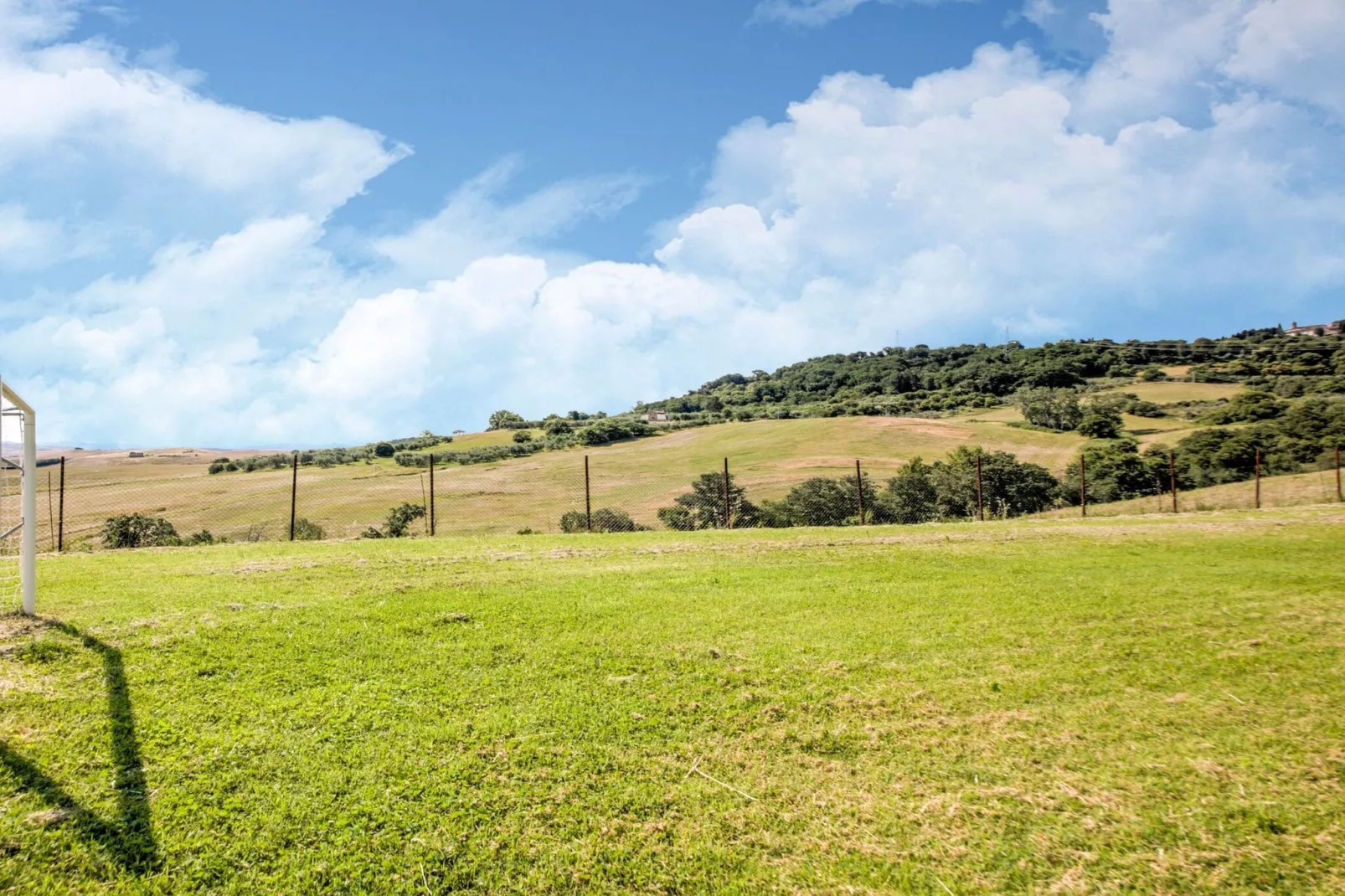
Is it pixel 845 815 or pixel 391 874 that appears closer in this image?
pixel 391 874

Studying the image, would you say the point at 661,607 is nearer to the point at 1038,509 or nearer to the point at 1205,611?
the point at 1205,611

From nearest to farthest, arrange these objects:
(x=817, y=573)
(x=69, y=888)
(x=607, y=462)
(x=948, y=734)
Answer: (x=69, y=888)
(x=948, y=734)
(x=817, y=573)
(x=607, y=462)

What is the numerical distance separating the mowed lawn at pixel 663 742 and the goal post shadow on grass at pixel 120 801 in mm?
18

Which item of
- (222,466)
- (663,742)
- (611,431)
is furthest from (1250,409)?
(222,466)

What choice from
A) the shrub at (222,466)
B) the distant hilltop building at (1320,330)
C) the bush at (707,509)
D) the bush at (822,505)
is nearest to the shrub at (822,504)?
the bush at (822,505)

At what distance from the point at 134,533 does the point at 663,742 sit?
68.2 feet


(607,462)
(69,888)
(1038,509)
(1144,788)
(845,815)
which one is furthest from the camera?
(607,462)

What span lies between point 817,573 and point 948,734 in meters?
5.45

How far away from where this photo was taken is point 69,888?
9.12ft

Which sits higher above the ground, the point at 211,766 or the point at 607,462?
the point at 607,462

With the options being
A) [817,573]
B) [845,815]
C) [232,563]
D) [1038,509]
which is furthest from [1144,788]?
[1038,509]

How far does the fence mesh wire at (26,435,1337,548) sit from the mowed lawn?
40.5 ft

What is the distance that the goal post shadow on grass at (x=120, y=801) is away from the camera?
9.82ft

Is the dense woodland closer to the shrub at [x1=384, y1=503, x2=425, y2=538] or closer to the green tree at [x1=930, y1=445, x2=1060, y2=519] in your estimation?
the green tree at [x1=930, y1=445, x2=1060, y2=519]
